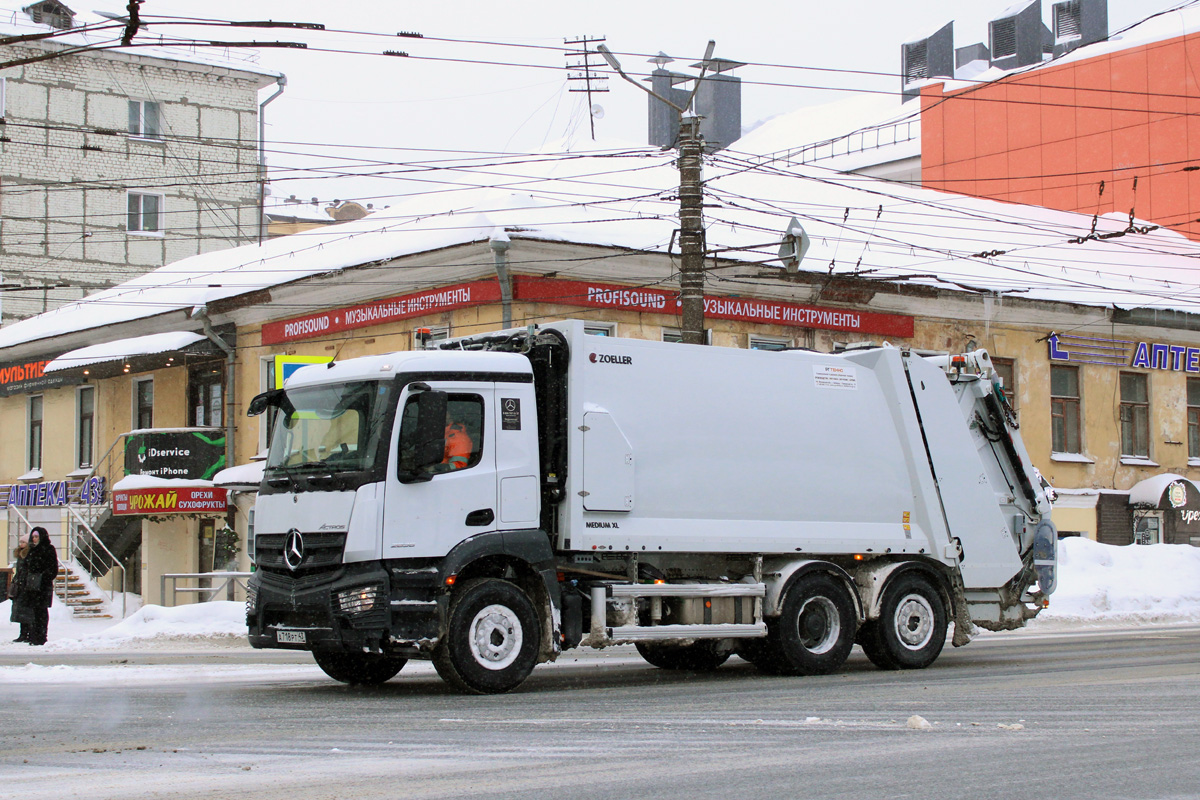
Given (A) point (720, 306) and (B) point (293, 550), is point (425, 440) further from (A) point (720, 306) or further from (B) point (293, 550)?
(A) point (720, 306)

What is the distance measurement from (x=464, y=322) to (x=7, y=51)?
33.5 metres

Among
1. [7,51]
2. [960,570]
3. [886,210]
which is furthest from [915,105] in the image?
[960,570]

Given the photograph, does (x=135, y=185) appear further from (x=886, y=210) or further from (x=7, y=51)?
(x=886, y=210)

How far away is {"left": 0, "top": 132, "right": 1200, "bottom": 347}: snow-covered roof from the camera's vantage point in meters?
24.8

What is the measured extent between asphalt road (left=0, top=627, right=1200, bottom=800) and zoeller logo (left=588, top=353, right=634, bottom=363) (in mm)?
2756

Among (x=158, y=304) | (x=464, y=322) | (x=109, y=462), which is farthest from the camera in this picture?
(x=109, y=462)

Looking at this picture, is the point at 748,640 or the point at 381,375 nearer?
the point at 381,375

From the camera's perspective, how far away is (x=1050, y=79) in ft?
149

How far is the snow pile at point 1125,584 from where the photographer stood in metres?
22.9

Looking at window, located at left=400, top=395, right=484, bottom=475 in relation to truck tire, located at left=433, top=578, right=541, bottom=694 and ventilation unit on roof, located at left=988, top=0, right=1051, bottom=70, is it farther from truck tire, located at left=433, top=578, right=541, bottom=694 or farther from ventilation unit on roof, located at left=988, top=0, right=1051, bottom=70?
ventilation unit on roof, located at left=988, top=0, right=1051, bottom=70

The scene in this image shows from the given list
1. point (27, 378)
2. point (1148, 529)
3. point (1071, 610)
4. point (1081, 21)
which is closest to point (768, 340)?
point (1071, 610)

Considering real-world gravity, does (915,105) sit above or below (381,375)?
above

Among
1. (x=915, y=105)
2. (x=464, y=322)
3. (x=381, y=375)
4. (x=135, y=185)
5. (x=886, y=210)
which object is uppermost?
(x=915, y=105)

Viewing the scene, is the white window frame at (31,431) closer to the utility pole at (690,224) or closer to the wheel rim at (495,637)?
the utility pole at (690,224)
